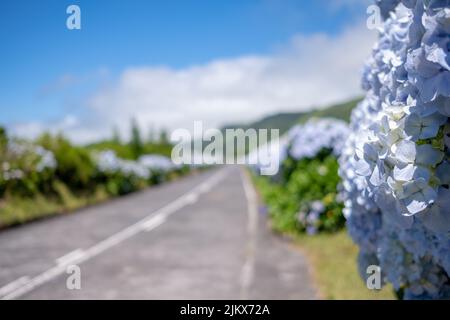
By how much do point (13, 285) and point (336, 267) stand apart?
174 inches

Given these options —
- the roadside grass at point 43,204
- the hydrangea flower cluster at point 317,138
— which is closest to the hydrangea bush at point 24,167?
the roadside grass at point 43,204

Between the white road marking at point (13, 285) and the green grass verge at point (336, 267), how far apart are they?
397 centimetres

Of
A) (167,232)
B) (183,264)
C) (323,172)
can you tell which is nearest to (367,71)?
(183,264)

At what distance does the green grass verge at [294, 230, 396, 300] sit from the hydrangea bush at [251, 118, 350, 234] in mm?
365

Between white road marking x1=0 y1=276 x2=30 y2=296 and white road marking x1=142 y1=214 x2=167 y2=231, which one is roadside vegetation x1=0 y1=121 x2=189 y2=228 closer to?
white road marking x1=142 y1=214 x2=167 y2=231

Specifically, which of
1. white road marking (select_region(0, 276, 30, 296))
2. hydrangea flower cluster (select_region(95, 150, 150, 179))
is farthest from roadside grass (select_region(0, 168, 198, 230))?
white road marking (select_region(0, 276, 30, 296))

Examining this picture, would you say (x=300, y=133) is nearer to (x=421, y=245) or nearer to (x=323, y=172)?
(x=323, y=172)

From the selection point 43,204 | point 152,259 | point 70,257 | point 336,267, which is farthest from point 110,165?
point 336,267

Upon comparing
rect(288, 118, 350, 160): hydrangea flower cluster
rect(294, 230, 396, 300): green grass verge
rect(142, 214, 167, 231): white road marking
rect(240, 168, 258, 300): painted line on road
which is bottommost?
rect(240, 168, 258, 300): painted line on road

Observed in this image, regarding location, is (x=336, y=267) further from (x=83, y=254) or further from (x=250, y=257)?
(x=83, y=254)

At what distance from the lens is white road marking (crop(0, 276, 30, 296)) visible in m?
6.30

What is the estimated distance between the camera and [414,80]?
221cm

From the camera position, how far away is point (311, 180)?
34.1 feet
